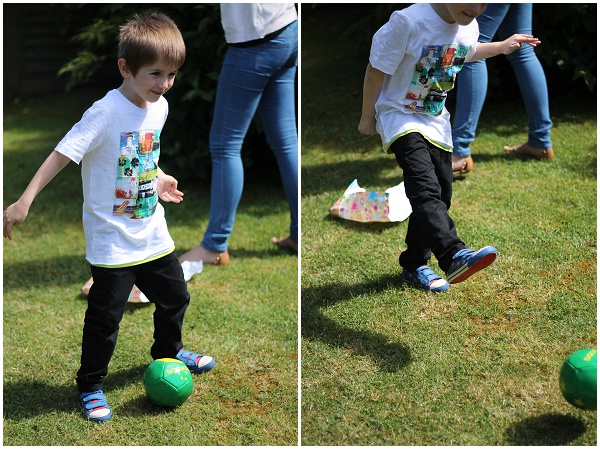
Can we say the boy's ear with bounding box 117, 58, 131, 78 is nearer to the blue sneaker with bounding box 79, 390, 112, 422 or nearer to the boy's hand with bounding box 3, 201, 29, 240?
the boy's hand with bounding box 3, 201, 29, 240

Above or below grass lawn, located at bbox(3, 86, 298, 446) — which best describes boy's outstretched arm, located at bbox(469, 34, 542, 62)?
above

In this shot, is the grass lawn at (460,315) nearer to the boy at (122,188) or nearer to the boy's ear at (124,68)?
the boy at (122,188)

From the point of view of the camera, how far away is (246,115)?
420 centimetres

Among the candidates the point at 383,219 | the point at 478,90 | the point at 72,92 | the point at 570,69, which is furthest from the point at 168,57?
the point at 72,92

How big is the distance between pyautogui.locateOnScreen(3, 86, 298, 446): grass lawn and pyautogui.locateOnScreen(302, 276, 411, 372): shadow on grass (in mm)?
244

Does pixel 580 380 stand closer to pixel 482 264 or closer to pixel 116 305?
pixel 482 264

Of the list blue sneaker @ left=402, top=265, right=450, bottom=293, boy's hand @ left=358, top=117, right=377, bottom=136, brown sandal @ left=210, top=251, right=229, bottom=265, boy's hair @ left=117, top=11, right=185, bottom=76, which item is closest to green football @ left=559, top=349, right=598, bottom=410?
blue sneaker @ left=402, top=265, right=450, bottom=293

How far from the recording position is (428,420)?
260cm

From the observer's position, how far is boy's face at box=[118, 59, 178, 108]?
2801mm

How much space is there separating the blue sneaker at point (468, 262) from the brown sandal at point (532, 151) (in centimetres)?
188

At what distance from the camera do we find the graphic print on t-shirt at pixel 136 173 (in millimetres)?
2863

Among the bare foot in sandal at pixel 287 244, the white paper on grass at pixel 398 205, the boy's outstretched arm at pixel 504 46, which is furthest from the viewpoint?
the bare foot in sandal at pixel 287 244

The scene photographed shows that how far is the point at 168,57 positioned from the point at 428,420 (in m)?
1.66

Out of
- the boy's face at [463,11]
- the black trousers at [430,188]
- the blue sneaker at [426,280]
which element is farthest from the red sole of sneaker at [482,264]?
the boy's face at [463,11]
